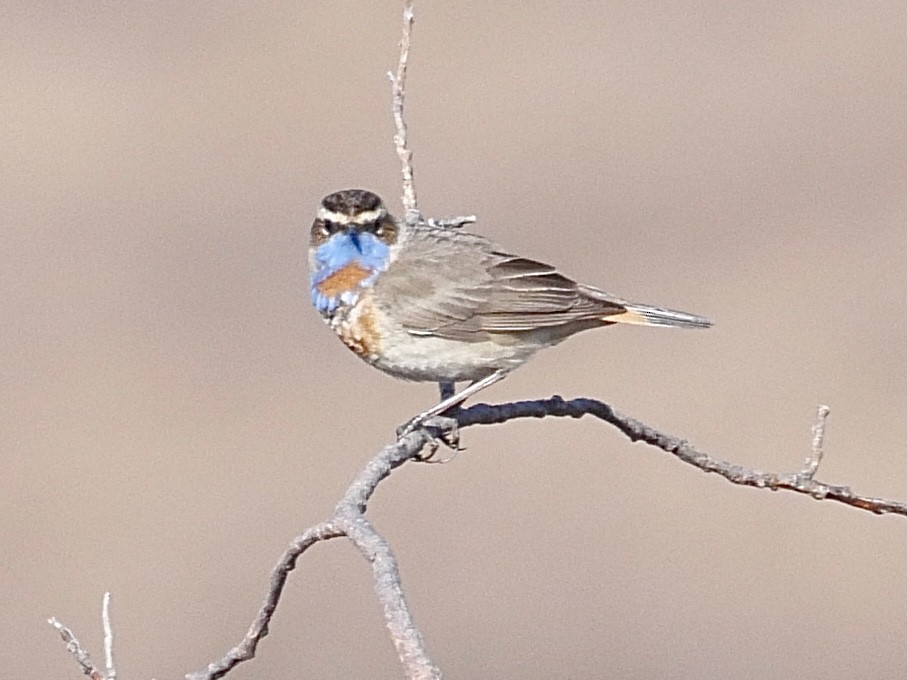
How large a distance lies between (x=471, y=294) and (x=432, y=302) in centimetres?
19

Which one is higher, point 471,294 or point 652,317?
Answer: point 471,294

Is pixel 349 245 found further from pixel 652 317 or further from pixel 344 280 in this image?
pixel 652 317

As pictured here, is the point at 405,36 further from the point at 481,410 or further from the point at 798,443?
the point at 798,443

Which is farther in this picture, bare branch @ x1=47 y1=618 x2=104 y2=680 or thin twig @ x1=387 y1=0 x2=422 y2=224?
thin twig @ x1=387 y1=0 x2=422 y2=224

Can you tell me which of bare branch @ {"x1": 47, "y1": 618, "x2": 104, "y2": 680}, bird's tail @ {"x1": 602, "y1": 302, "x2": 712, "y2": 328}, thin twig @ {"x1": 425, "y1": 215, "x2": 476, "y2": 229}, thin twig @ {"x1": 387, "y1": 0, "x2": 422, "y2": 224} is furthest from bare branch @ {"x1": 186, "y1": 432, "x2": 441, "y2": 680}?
bird's tail @ {"x1": 602, "y1": 302, "x2": 712, "y2": 328}

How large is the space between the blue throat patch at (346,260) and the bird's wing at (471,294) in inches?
2.2

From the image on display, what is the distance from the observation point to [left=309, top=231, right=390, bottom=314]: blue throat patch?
21.4 feet

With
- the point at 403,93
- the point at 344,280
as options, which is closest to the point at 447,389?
the point at 344,280

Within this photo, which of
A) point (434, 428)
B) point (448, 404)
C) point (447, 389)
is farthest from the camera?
point (447, 389)

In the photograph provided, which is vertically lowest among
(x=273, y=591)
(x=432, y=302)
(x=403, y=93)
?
(x=273, y=591)

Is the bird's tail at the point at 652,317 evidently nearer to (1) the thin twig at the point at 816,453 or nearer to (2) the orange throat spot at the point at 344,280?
(2) the orange throat spot at the point at 344,280

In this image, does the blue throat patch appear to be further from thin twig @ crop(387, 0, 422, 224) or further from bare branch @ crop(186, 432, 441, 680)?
bare branch @ crop(186, 432, 441, 680)

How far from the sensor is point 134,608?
41.8ft

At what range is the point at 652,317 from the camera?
668cm
